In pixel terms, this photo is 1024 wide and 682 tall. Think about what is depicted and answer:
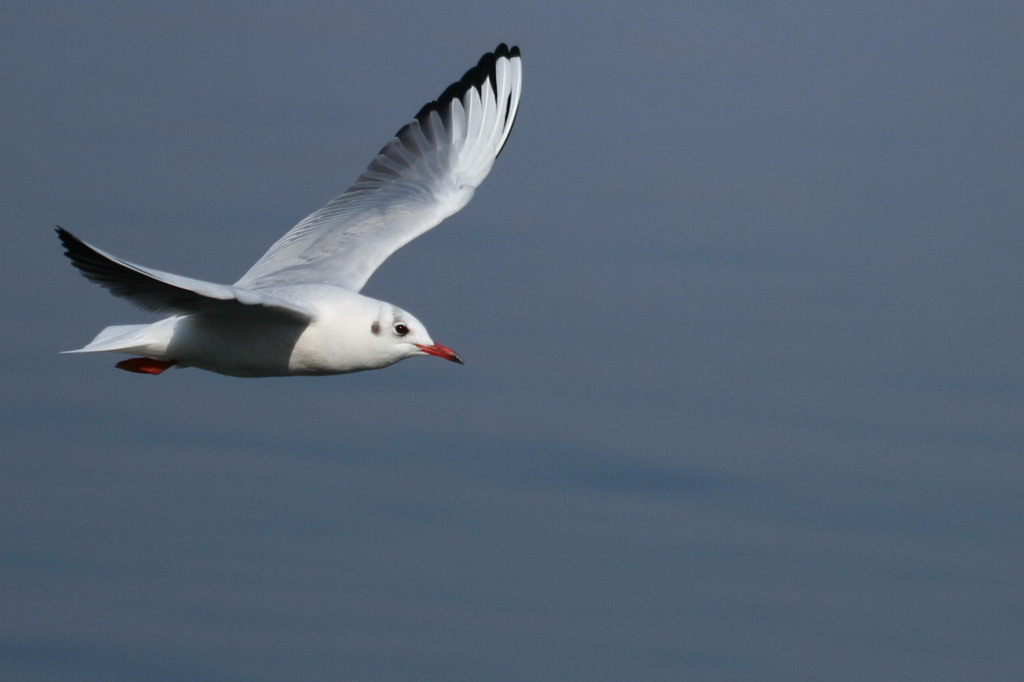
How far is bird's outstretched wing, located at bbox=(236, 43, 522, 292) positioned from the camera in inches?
403

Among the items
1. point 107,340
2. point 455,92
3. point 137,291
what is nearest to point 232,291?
point 137,291

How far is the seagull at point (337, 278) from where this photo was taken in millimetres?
8070

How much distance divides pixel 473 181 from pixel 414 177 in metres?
0.42

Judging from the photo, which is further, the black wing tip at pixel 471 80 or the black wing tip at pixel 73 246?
the black wing tip at pixel 471 80

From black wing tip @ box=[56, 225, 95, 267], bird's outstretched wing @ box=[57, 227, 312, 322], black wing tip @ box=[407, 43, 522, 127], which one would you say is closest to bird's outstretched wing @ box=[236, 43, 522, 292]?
black wing tip @ box=[407, 43, 522, 127]

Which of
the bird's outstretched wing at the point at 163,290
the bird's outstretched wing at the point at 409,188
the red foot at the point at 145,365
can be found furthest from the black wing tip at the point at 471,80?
the bird's outstretched wing at the point at 163,290

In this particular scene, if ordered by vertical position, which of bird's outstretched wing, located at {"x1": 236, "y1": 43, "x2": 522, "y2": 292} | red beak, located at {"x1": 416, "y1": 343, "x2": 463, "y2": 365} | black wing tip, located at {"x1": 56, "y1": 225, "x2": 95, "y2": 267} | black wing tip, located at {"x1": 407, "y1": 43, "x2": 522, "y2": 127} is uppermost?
black wing tip, located at {"x1": 407, "y1": 43, "x2": 522, "y2": 127}

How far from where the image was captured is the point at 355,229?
10688 millimetres

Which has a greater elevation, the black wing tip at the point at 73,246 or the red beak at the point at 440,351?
Result: the red beak at the point at 440,351

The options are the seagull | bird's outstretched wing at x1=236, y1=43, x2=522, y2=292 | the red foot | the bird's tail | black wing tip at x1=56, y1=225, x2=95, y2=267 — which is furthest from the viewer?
bird's outstretched wing at x1=236, y1=43, x2=522, y2=292

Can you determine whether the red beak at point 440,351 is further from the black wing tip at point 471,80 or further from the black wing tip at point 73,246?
the black wing tip at point 471,80

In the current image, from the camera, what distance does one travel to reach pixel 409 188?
37.4 ft

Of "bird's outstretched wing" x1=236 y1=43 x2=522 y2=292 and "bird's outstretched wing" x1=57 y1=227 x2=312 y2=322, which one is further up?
"bird's outstretched wing" x1=236 y1=43 x2=522 y2=292

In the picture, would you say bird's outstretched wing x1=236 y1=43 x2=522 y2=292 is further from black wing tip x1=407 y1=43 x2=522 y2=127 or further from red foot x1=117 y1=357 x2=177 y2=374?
red foot x1=117 y1=357 x2=177 y2=374
